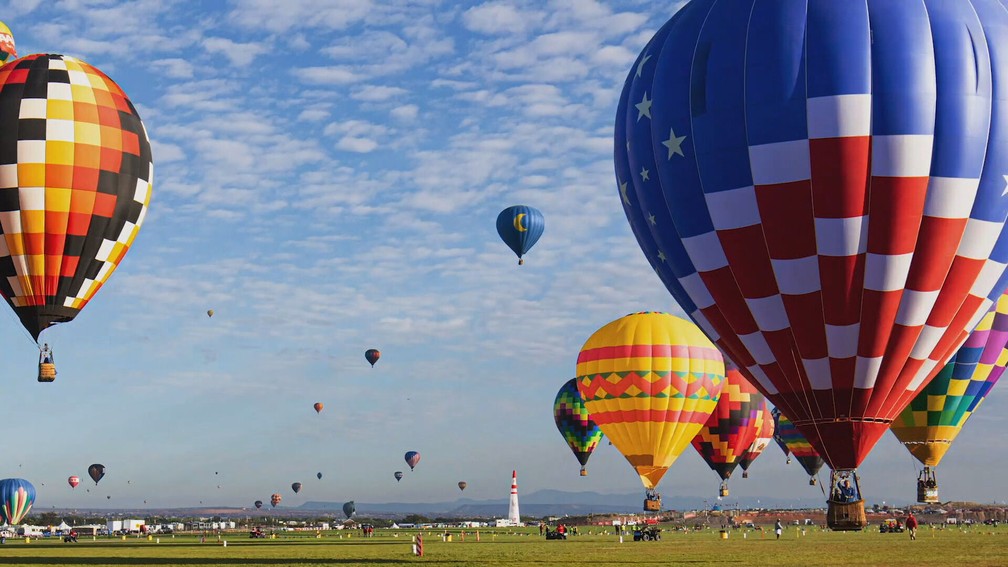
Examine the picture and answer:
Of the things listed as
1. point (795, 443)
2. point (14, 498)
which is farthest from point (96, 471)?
point (795, 443)

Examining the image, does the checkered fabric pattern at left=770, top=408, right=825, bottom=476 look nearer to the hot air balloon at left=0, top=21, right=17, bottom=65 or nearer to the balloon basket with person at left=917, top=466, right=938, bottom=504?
the balloon basket with person at left=917, top=466, right=938, bottom=504

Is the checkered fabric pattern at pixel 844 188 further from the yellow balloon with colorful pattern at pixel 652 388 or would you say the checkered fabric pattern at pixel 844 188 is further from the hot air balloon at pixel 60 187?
the yellow balloon with colorful pattern at pixel 652 388

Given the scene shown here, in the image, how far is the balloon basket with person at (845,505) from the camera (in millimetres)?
23391

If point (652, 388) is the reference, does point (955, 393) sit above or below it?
below

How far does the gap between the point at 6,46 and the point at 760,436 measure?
4146 centimetres

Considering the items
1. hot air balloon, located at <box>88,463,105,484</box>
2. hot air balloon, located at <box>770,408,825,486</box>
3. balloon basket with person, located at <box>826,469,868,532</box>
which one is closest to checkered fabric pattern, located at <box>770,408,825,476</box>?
hot air balloon, located at <box>770,408,825,486</box>

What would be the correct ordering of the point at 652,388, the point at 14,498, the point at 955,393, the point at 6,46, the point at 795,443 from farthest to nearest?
the point at 14,498, the point at 795,443, the point at 652,388, the point at 6,46, the point at 955,393

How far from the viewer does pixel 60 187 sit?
109 ft

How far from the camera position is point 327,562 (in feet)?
108

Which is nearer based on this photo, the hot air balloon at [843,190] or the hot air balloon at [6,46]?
the hot air balloon at [843,190]

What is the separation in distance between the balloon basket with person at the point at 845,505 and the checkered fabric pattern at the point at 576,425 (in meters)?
45.5

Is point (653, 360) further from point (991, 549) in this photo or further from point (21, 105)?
point (21, 105)

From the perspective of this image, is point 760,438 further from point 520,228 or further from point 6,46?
point 6,46

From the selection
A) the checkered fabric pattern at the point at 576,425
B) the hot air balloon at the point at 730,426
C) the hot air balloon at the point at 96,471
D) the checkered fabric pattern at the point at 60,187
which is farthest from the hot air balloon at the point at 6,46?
the hot air balloon at the point at 96,471
